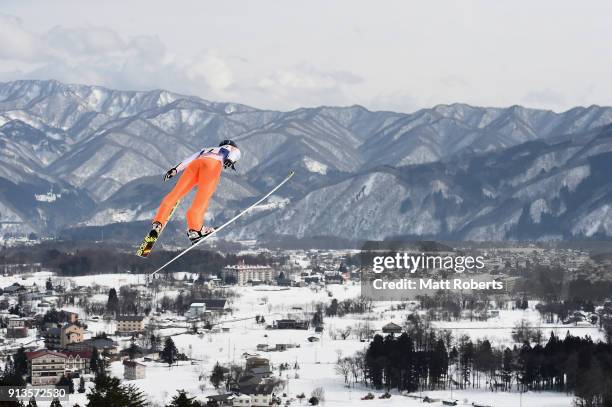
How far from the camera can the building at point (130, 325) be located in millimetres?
72625

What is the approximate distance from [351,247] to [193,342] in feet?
376

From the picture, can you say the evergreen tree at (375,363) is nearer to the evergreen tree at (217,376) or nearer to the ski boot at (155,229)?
the evergreen tree at (217,376)

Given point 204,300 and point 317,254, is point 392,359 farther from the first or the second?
point 317,254

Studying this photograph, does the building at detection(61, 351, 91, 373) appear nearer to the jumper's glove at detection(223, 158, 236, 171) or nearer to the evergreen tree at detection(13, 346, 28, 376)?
the evergreen tree at detection(13, 346, 28, 376)

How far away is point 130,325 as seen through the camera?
7388cm

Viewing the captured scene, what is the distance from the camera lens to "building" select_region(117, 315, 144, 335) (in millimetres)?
72625

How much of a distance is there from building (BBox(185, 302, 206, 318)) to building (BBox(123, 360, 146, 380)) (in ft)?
84.6

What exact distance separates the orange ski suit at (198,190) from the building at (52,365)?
133 ft

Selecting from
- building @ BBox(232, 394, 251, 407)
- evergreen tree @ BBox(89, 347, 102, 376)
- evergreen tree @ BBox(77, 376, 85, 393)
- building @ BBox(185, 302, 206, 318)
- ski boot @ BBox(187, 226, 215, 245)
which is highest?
building @ BBox(185, 302, 206, 318)

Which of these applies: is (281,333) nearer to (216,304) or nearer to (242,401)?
(216,304)

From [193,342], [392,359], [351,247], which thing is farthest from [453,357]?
[351,247]

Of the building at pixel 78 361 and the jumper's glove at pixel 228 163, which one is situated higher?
the jumper's glove at pixel 228 163

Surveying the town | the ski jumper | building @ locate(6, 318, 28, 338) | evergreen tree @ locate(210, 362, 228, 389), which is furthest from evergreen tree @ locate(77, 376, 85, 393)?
the ski jumper

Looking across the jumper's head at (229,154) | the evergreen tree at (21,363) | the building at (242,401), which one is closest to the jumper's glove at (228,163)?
the jumper's head at (229,154)
